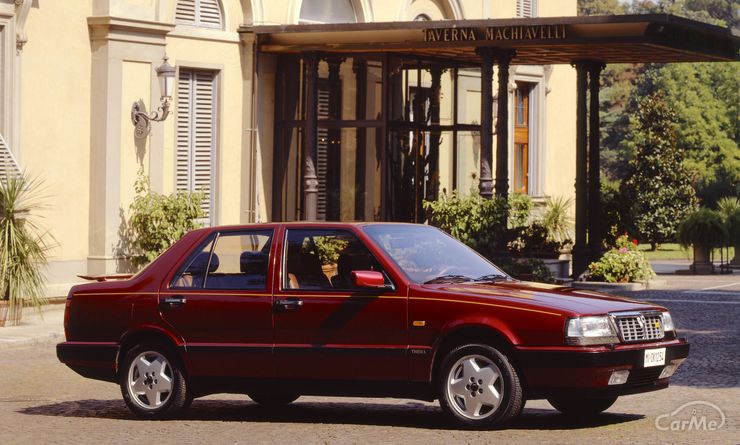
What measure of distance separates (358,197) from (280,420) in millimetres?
15816

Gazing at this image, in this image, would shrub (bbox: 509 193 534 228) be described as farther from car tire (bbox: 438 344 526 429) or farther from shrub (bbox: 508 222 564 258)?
car tire (bbox: 438 344 526 429)

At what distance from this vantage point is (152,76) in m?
23.4

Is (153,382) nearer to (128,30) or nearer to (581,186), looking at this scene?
(128,30)

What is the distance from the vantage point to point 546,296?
11.0 m

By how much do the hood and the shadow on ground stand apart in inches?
35.2

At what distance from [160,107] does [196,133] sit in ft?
6.52

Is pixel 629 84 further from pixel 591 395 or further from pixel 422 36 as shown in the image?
pixel 591 395

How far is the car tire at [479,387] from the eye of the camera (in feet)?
34.6

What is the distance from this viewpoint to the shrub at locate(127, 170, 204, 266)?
23141 mm

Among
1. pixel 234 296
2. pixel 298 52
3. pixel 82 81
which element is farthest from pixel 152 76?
pixel 234 296

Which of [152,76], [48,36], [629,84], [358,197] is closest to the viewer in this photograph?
[48,36]

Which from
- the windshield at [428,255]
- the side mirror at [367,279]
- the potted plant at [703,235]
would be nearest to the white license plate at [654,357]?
the windshield at [428,255]

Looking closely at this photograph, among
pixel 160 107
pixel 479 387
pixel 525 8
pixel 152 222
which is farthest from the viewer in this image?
pixel 525 8

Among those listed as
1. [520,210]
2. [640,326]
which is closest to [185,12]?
[520,210]
